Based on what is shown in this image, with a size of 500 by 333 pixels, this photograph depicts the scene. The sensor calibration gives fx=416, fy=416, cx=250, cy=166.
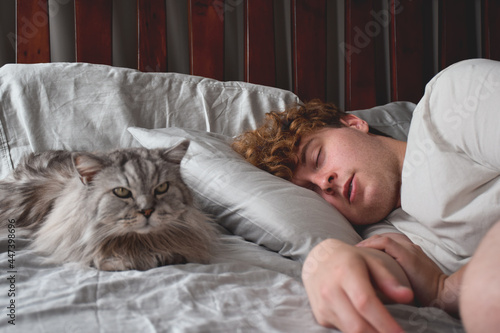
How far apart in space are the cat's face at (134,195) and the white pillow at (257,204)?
224 mm

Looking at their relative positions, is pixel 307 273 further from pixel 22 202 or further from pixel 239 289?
pixel 22 202

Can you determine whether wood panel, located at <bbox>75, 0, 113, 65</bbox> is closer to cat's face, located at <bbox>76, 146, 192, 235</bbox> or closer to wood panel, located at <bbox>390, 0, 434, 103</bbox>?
cat's face, located at <bbox>76, 146, 192, 235</bbox>

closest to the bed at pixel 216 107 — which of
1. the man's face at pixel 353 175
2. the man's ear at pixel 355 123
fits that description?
the man's face at pixel 353 175

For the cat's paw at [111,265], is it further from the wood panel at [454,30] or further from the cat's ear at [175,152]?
the wood panel at [454,30]

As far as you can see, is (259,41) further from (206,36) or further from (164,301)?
(164,301)

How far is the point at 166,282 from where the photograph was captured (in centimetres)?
75

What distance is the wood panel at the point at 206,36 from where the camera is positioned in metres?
1.95

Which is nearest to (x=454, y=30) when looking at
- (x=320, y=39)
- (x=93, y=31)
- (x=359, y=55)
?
(x=359, y=55)

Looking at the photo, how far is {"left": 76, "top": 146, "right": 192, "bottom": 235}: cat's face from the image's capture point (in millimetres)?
824

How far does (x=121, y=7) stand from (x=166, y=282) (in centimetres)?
157

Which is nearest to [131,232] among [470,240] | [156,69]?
[470,240]

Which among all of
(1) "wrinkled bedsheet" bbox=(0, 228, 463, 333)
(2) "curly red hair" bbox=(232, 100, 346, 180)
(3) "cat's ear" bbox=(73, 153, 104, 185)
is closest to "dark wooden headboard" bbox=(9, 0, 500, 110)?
(2) "curly red hair" bbox=(232, 100, 346, 180)

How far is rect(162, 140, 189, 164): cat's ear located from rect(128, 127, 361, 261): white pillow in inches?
7.5

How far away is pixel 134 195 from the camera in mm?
842
